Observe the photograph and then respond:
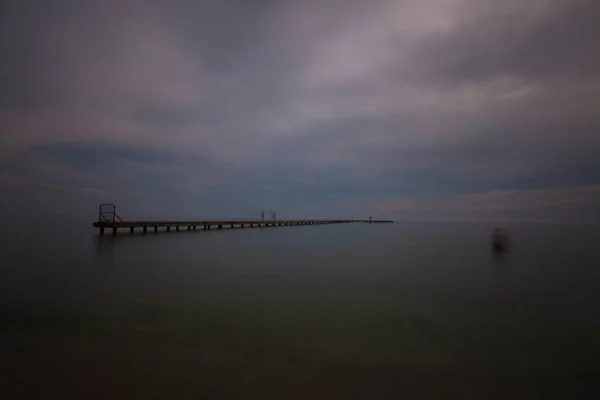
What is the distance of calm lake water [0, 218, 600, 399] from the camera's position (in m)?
4.30

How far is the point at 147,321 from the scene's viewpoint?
6688 mm

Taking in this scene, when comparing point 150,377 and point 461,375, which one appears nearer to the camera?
point 150,377

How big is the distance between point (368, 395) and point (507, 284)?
1156 centimetres

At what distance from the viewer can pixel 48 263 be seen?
1448 cm

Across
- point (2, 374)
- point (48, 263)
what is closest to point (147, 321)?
point (2, 374)

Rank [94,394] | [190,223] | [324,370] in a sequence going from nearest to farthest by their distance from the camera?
[94,394] < [324,370] < [190,223]

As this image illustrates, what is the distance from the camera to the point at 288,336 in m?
6.07

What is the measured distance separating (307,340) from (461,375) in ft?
9.02

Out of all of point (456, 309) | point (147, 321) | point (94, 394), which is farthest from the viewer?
point (456, 309)

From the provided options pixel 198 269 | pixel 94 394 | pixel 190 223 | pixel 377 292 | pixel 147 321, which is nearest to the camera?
pixel 94 394

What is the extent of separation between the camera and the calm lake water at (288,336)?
430cm

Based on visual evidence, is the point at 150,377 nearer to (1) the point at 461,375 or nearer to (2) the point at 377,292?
(1) the point at 461,375

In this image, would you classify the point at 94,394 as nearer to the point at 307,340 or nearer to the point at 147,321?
the point at 147,321

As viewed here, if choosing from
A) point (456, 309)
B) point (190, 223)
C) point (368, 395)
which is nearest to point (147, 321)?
point (368, 395)
